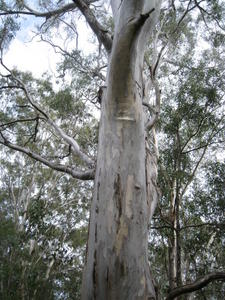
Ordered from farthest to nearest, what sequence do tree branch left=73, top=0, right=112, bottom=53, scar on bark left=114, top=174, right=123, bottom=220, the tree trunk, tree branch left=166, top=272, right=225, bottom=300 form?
tree branch left=73, top=0, right=112, bottom=53 → tree branch left=166, top=272, right=225, bottom=300 → scar on bark left=114, top=174, right=123, bottom=220 → the tree trunk

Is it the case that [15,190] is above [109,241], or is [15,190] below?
above

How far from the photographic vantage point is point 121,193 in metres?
1.38

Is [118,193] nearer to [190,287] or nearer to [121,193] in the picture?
[121,193]

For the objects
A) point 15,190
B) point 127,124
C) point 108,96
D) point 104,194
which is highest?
point 15,190

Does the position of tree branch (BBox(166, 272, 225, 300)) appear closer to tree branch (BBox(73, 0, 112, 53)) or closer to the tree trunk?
the tree trunk

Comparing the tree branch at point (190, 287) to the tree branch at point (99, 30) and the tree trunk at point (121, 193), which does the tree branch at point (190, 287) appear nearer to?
the tree trunk at point (121, 193)

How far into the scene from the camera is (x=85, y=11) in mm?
2408

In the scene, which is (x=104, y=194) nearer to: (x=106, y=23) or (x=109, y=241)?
(x=109, y=241)

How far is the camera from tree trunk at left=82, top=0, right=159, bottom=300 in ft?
3.84

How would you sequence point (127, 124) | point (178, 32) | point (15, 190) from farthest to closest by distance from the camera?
point (15, 190) < point (178, 32) < point (127, 124)

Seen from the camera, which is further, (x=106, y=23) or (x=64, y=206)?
(x=64, y=206)

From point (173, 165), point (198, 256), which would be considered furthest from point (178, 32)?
point (198, 256)

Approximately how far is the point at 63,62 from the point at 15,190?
4.14 m

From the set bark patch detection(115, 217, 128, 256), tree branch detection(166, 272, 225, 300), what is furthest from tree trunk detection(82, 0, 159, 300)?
tree branch detection(166, 272, 225, 300)
